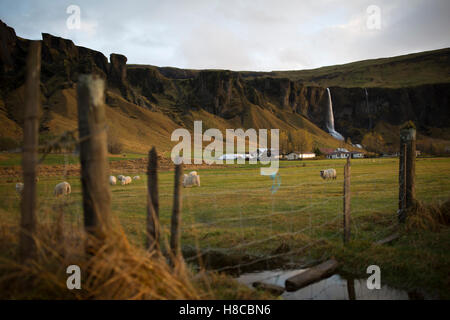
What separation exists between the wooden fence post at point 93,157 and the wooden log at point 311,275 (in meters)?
3.24

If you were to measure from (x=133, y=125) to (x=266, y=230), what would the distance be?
129077mm

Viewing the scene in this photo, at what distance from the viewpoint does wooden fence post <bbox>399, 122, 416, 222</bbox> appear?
24.1ft

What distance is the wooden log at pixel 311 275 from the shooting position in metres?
4.89

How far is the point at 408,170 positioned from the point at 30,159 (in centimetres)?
814

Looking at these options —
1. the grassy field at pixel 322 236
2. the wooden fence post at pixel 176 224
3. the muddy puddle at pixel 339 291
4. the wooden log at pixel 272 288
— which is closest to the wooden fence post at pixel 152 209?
the grassy field at pixel 322 236

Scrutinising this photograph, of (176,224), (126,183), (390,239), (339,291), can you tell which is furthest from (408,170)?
(126,183)

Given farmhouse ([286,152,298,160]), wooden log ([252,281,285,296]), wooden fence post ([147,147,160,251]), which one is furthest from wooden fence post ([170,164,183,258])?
farmhouse ([286,152,298,160])

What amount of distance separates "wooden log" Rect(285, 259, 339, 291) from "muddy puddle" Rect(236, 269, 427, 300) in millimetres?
77

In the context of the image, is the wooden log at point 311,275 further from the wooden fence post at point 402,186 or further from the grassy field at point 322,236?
the wooden fence post at point 402,186

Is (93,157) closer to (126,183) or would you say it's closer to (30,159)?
(30,159)

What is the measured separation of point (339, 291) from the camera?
192 inches

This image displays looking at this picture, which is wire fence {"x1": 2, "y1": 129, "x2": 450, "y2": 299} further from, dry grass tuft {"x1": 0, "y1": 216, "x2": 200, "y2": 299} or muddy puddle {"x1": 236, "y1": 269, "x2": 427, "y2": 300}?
dry grass tuft {"x1": 0, "y1": 216, "x2": 200, "y2": 299}
